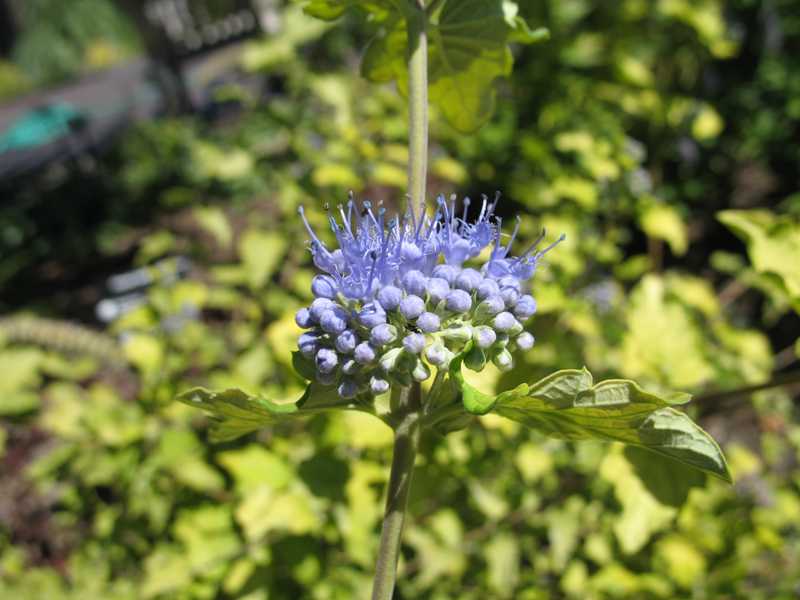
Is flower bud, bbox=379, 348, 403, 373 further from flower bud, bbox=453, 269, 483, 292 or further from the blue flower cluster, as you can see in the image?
flower bud, bbox=453, 269, 483, 292

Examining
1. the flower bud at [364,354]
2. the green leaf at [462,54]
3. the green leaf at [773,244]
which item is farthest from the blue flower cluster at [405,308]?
the green leaf at [773,244]

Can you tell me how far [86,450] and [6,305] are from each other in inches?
165

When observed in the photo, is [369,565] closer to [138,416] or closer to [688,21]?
[138,416]

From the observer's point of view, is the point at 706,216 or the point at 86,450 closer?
the point at 86,450

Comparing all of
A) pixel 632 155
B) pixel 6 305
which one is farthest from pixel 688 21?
pixel 6 305

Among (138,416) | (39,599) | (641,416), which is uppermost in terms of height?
(641,416)

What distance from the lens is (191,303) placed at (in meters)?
2.11

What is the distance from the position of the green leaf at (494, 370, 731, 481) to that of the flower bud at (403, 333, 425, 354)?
0.11 meters

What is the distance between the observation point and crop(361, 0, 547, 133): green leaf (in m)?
0.88

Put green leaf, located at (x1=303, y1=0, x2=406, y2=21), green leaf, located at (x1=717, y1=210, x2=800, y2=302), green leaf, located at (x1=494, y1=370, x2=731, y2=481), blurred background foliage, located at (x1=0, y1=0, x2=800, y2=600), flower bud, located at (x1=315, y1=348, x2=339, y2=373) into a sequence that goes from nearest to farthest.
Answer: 1. green leaf, located at (x1=494, y1=370, x2=731, y2=481)
2. flower bud, located at (x1=315, y1=348, x2=339, y2=373)
3. green leaf, located at (x1=303, y1=0, x2=406, y2=21)
4. green leaf, located at (x1=717, y1=210, x2=800, y2=302)
5. blurred background foliage, located at (x1=0, y1=0, x2=800, y2=600)

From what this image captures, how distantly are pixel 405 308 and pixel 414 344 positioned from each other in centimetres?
4

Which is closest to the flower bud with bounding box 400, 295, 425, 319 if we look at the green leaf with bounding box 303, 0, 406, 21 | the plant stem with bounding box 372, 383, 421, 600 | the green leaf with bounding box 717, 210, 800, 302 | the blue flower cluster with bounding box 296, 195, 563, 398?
the blue flower cluster with bounding box 296, 195, 563, 398

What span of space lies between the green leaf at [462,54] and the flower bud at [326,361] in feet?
1.57

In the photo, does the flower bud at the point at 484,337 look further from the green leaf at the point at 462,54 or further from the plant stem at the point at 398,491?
the green leaf at the point at 462,54
